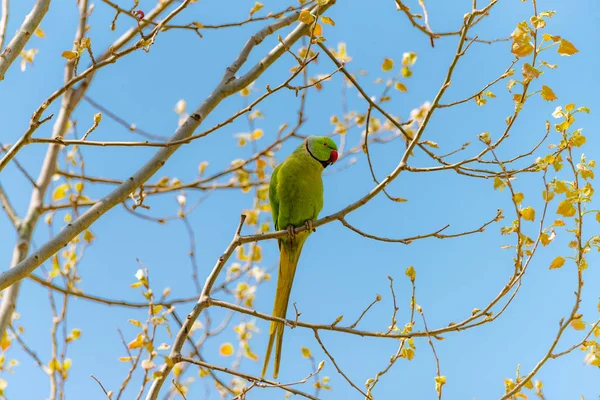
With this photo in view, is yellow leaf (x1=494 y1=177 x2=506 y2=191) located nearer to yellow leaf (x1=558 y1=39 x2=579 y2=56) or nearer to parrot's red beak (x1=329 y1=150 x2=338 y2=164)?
yellow leaf (x1=558 y1=39 x2=579 y2=56)

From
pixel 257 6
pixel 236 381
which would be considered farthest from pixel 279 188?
pixel 236 381

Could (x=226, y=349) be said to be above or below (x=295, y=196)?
below

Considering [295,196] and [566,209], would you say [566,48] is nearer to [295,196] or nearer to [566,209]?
[566,209]

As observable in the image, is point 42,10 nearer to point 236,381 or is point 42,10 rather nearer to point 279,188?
point 279,188

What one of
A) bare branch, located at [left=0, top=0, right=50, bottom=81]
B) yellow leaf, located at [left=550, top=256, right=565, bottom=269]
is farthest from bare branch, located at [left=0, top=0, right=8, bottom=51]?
yellow leaf, located at [left=550, top=256, right=565, bottom=269]

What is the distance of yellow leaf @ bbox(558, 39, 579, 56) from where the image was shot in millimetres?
2459

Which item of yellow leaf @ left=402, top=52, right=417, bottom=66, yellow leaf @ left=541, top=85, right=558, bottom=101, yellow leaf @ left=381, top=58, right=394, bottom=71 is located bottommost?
yellow leaf @ left=541, top=85, right=558, bottom=101

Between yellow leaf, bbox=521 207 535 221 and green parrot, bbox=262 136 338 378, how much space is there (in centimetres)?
171

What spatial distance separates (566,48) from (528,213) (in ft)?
2.41

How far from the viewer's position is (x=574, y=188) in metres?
2.58

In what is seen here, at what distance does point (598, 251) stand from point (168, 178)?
3.34 meters

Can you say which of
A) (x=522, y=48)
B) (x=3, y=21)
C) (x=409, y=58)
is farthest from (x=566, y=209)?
(x=3, y=21)

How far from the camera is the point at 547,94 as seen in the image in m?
2.58

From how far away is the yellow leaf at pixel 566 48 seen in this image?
246cm
